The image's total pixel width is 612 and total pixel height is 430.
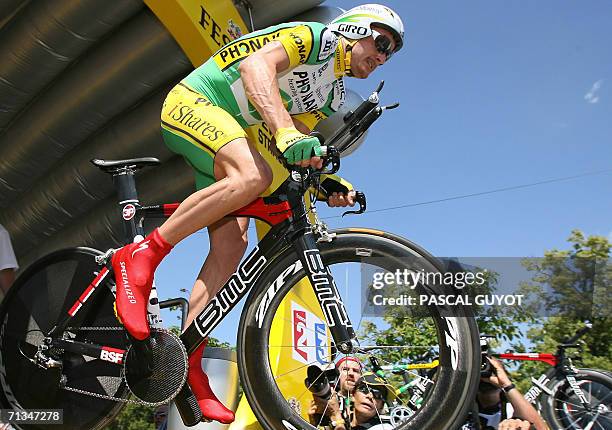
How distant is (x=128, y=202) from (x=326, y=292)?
1.43 m

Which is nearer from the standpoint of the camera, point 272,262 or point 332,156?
point 332,156

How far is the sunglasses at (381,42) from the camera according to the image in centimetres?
308

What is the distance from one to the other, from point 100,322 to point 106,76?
183 inches

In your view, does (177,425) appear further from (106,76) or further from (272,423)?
(106,76)

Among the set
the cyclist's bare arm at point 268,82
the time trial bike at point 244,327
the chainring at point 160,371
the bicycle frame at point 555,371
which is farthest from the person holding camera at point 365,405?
the bicycle frame at point 555,371

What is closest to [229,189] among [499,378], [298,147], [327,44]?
[298,147]

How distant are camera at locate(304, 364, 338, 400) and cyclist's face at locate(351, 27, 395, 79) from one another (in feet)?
5.22

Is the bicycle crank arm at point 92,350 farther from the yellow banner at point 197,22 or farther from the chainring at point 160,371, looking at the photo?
the yellow banner at point 197,22

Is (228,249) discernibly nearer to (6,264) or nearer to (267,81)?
(267,81)

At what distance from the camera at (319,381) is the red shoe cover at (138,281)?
832 millimetres

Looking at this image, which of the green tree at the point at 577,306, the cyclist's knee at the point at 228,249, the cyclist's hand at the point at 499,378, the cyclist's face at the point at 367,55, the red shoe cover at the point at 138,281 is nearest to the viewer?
the red shoe cover at the point at 138,281

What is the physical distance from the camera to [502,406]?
435 centimetres

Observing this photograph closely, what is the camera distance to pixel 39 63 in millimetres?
7027

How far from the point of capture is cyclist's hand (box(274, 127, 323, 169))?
8.01ft
